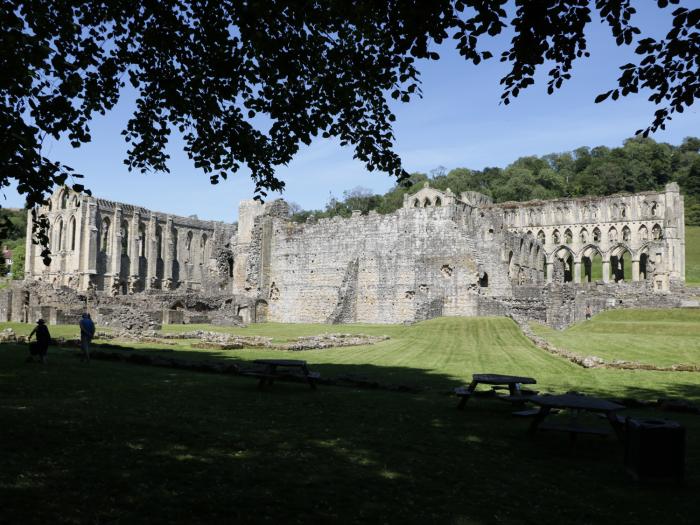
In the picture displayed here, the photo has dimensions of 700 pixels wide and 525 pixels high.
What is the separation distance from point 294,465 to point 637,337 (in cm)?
2182

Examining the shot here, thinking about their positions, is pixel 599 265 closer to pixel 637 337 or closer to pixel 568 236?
pixel 568 236

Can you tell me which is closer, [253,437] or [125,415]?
[253,437]

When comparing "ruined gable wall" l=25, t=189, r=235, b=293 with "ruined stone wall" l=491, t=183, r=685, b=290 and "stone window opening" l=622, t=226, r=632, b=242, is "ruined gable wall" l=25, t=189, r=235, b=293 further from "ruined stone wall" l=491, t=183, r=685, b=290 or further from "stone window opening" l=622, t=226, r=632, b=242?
"stone window opening" l=622, t=226, r=632, b=242

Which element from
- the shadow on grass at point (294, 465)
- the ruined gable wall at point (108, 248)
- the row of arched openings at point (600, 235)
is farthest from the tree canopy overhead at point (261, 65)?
the row of arched openings at point (600, 235)

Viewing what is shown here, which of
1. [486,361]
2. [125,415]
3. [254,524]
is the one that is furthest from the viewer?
[486,361]

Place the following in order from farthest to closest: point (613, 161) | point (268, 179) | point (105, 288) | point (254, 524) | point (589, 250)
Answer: point (613, 161), point (589, 250), point (105, 288), point (268, 179), point (254, 524)

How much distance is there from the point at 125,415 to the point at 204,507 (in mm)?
3923

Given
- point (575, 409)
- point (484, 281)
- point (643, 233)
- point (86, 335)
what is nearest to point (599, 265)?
point (643, 233)

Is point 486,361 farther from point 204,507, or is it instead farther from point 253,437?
point 204,507

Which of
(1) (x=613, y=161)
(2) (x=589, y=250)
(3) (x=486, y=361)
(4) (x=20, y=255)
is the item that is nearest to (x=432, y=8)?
(3) (x=486, y=361)

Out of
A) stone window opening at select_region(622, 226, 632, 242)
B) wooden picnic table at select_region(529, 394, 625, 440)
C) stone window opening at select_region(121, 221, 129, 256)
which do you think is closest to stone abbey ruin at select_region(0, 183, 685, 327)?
stone window opening at select_region(121, 221, 129, 256)

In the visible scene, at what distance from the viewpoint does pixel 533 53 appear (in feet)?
24.8

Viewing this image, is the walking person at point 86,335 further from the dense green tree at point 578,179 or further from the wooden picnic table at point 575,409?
the dense green tree at point 578,179

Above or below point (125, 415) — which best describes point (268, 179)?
above
